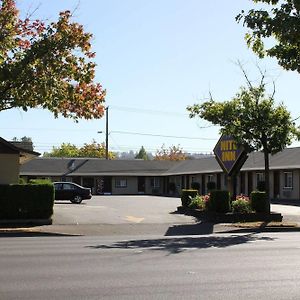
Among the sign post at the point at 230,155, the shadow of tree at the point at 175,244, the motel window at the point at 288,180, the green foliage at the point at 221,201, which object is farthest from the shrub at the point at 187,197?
the motel window at the point at 288,180

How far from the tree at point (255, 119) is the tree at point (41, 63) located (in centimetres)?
649

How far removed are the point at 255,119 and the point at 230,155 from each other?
376 centimetres

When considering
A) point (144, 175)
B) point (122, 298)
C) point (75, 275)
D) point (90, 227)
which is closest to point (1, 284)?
point (75, 275)

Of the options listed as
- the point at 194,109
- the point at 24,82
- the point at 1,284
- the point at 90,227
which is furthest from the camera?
the point at 194,109

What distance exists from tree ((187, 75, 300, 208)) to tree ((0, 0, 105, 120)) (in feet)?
21.3

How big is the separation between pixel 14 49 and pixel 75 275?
481 inches

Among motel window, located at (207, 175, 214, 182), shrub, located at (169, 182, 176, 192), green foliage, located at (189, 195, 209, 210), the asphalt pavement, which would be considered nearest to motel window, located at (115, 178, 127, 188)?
shrub, located at (169, 182, 176, 192)

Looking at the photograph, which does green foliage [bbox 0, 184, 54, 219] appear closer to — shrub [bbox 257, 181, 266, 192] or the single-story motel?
shrub [bbox 257, 181, 266, 192]

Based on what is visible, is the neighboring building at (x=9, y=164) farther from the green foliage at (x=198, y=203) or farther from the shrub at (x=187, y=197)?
the shrub at (x=187, y=197)

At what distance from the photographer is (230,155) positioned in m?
28.5

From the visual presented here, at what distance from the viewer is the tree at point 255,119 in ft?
82.2

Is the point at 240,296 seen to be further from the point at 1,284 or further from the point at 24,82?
the point at 24,82

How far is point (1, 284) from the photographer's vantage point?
367 inches

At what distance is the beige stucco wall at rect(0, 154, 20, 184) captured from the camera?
2790cm
